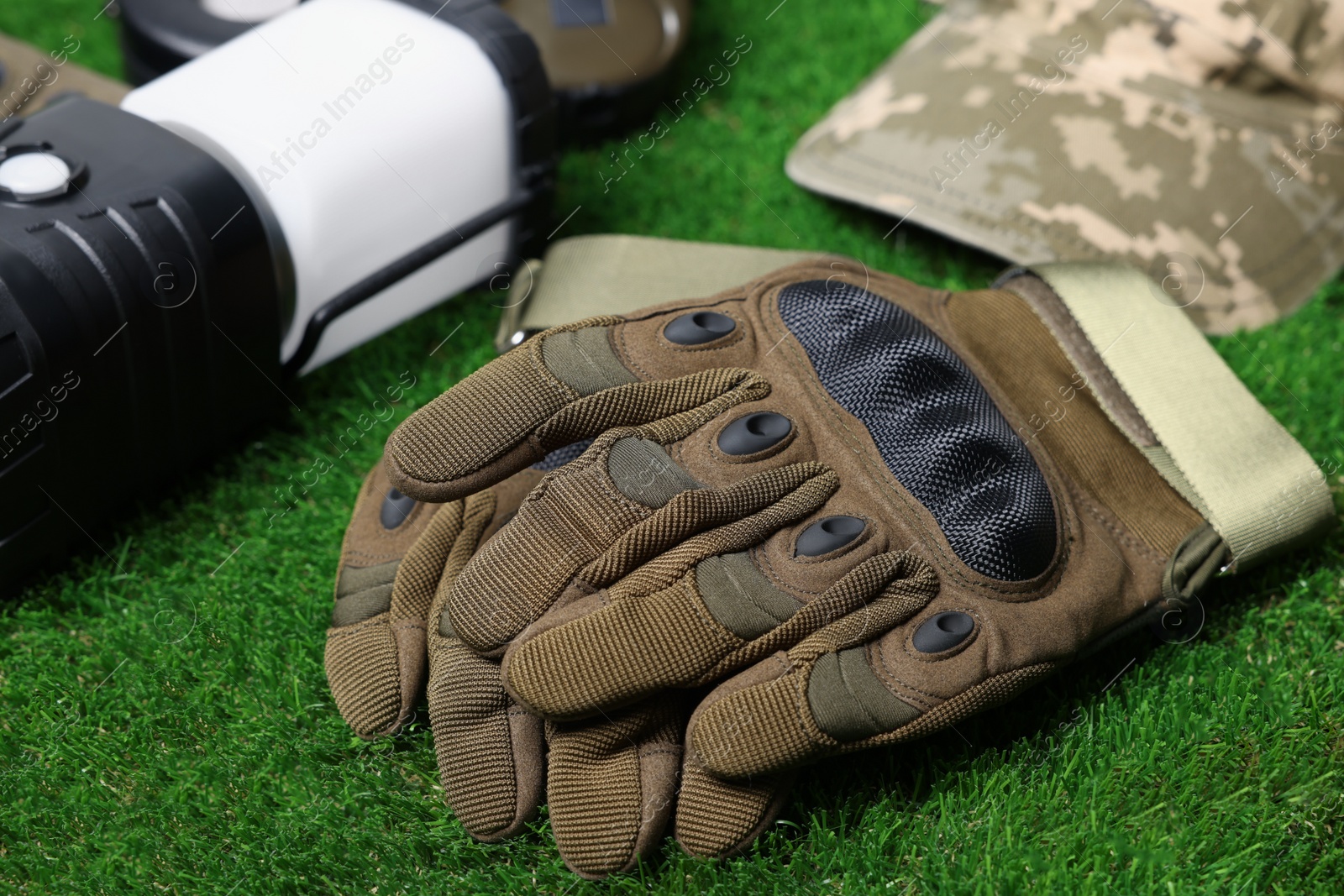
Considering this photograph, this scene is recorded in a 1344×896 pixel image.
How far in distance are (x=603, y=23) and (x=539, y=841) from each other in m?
2.24

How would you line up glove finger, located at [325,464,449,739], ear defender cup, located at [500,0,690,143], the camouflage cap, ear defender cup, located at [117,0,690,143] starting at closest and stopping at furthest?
1. glove finger, located at [325,464,449,739]
2. the camouflage cap
3. ear defender cup, located at [117,0,690,143]
4. ear defender cup, located at [500,0,690,143]

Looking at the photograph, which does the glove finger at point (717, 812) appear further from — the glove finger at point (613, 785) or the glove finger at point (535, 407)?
the glove finger at point (535, 407)

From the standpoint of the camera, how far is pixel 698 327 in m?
1.86

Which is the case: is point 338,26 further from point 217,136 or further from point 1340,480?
point 1340,480

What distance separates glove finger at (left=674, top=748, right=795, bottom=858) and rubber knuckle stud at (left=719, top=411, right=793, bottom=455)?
18.0 inches

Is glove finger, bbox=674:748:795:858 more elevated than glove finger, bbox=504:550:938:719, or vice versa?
glove finger, bbox=504:550:938:719

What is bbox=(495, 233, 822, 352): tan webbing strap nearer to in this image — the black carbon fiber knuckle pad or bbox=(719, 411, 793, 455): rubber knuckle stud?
the black carbon fiber knuckle pad

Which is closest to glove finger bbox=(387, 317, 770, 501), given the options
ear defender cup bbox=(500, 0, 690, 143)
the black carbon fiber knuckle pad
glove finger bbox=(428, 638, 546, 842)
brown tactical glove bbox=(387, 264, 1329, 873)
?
brown tactical glove bbox=(387, 264, 1329, 873)


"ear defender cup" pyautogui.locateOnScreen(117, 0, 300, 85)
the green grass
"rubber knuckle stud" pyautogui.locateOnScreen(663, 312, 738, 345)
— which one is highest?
"ear defender cup" pyautogui.locateOnScreen(117, 0, 300, 85)

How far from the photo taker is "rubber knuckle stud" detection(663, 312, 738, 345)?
6.07ft

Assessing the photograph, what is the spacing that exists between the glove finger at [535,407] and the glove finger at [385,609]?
231 millimetres

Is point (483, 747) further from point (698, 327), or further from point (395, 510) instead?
point (698, 327)

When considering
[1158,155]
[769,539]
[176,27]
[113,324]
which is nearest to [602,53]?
[176,27]

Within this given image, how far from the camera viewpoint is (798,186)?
3.02 meters
